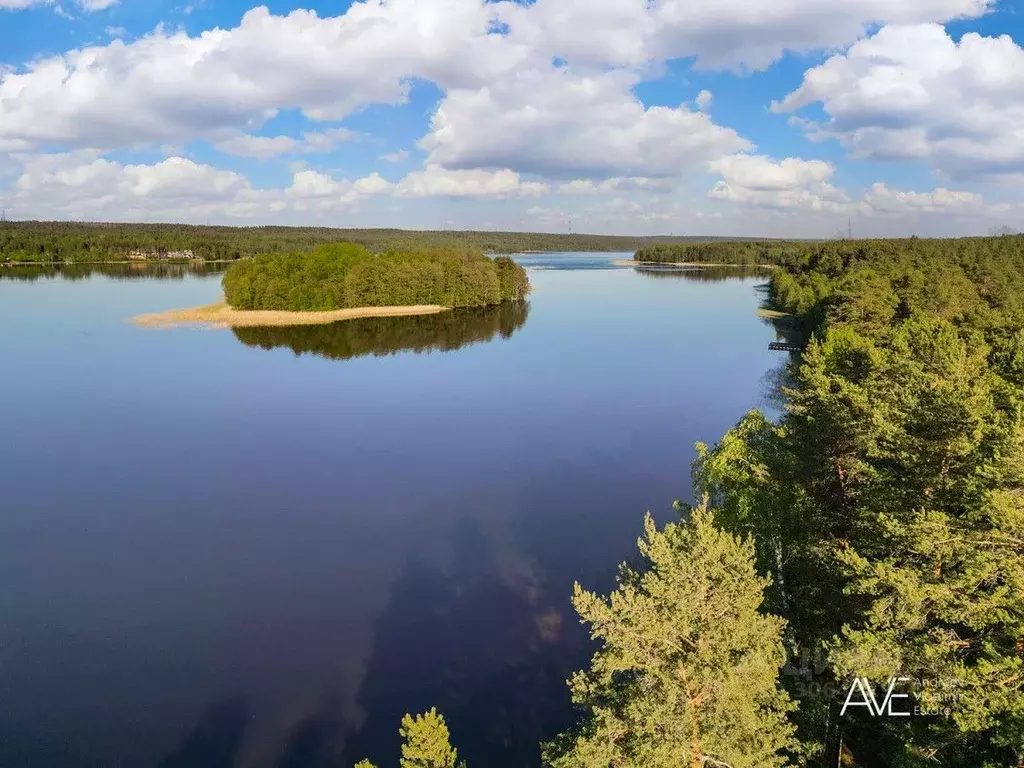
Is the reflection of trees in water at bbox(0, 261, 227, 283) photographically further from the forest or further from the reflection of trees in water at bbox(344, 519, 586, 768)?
the forest

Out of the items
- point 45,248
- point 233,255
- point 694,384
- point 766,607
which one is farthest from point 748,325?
point 45,248

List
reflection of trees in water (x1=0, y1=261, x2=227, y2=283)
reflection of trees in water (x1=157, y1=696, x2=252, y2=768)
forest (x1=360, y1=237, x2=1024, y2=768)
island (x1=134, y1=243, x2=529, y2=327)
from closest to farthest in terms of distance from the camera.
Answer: forest (x1=360, y1=237, x2=1024, y2=768) < reflection of trees in water (x1=157, y1=696, x2=252, y2=768) < island (x1=134, y1=243, x2=529, y2=327) < reflection of trees in water (x1=0, y1=261, x2=227, y2=283)

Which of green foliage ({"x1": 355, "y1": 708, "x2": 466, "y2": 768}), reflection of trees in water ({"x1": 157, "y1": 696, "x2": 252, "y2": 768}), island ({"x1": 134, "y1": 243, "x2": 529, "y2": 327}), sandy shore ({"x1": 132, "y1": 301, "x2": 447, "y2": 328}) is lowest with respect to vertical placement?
reflection of trees in water ({"x1": 157, "y1": 696, "x2": 252, "y2": 768})

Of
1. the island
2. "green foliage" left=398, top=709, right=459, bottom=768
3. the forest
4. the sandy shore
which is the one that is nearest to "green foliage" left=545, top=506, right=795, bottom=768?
the forest

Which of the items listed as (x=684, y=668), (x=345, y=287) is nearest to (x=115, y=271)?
(x=345, y=287)

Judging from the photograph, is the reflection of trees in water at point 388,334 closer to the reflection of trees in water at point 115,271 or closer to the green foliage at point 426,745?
the green foliage at point 426,745

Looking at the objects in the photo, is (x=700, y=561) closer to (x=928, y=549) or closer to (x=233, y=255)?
(x=928, y=549)

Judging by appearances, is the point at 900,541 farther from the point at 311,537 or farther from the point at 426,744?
the point at 311,537
